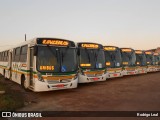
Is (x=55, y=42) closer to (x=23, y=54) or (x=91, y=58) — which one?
(x=23, y=54)

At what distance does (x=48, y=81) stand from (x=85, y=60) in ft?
14.6

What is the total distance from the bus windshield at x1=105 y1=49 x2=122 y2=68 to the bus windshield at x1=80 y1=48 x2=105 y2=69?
320 cm

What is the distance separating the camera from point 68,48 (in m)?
11.9

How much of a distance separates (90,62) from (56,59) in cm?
410

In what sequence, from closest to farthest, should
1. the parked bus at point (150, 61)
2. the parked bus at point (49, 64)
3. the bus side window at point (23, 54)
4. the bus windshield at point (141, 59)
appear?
1. the parked bus at point (49, 64)
2. the bus side window at point (23, 54)
3. the bus windshield at point (141, 59)
4. the parked bus at point (150, 61)

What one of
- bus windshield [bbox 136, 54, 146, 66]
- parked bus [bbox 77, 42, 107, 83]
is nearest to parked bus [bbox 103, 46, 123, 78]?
parked bus [bbox 77, 42, 107, 83]

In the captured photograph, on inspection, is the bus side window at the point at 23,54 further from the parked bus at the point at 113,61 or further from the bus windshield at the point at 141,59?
the bus windshield at the point at 141,59

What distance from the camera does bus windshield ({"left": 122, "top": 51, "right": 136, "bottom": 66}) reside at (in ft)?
70.3

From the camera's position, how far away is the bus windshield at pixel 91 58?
47.6ft

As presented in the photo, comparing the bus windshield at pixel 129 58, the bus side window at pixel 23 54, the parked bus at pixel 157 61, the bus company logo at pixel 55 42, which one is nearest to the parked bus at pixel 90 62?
the bus company logo at pixel 55 42

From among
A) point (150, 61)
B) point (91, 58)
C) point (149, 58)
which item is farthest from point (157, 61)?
point (91, 58)

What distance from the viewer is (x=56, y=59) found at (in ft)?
36.7

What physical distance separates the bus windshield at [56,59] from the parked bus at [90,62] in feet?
6.46

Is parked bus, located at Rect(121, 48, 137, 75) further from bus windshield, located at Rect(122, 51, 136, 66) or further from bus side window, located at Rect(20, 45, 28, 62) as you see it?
bus side window, located at Rect(20, 45, 28, 62)
